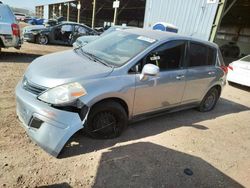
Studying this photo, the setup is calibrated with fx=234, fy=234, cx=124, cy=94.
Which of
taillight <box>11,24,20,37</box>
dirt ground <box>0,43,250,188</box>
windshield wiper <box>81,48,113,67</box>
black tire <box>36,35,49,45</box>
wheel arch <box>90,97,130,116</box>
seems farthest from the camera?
black tire <box>36,35,49,45</box>

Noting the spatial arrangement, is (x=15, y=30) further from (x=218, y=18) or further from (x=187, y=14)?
(x=218, y=18)

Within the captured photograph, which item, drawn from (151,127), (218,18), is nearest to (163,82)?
(151,127)

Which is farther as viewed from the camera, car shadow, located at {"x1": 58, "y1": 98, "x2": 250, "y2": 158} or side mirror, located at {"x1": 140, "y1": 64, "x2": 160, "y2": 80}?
side mirror, located at {"x1": 140, "y1": 64, "x2": 160, "y2": 80}

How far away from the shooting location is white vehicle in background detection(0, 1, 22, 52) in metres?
7.92

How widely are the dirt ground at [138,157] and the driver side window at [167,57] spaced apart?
117 centimetres

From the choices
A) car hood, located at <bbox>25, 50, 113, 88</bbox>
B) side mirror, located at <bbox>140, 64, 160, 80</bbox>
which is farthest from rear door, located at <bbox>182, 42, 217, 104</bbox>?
car hood, located at <bbox>25, 50, 113, 88</bbox>

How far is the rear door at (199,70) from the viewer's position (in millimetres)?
4602

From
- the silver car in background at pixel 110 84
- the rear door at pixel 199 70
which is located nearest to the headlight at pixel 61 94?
the silver car in background at pixel 110 84

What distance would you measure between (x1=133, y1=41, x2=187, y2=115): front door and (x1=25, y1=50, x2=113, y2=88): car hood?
70cm

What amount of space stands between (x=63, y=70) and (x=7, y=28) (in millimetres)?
5890

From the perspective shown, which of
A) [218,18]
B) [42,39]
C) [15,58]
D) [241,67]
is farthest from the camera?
[42,39]

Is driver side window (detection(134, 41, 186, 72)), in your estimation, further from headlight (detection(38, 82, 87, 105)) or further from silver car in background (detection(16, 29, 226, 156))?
headlight (detection(38, 82, 87, 105))

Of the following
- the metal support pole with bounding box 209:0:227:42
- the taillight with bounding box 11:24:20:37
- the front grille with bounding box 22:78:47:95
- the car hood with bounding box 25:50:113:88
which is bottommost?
the taillight with bounding box 11:24:20:37

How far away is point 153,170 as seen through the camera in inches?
125
